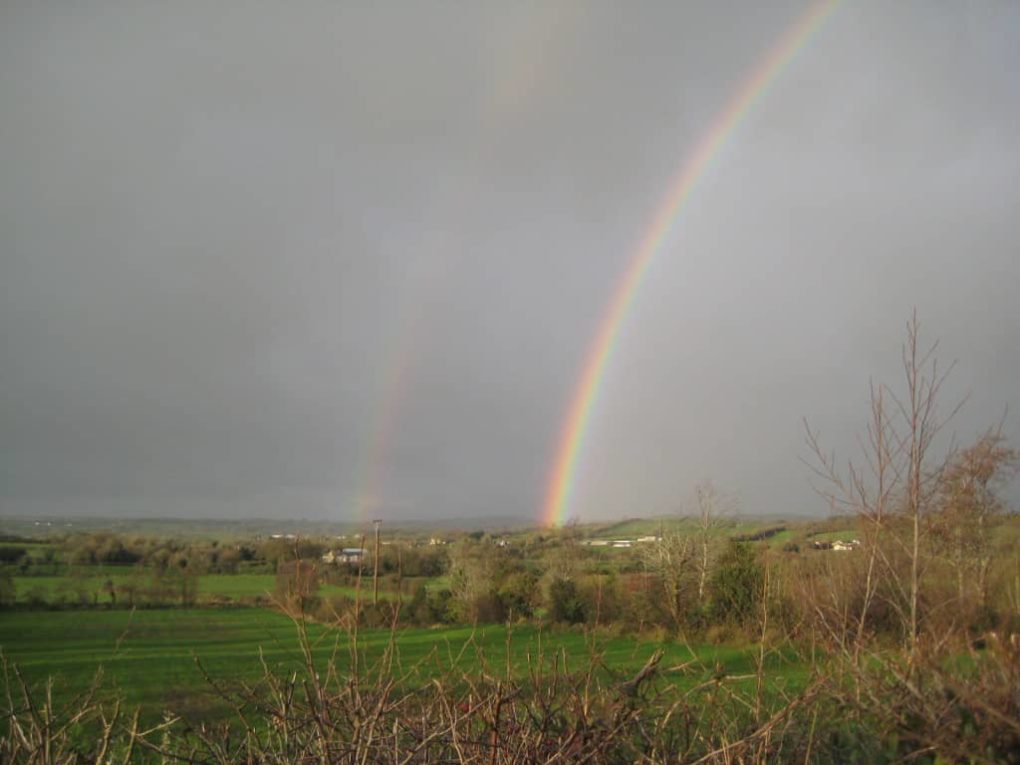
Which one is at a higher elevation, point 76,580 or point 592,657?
point 592,657

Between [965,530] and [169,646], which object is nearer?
[965,530]

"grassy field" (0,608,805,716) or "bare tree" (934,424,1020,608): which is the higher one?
"bare tree" (934,424,1020,608)

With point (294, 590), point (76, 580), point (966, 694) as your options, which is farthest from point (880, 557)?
point (76, 580)

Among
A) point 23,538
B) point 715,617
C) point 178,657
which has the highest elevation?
point 23,538

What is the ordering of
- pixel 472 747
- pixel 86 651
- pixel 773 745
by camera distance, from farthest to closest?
pixel 86 651 < pixel 773 745 < pixel 472 747

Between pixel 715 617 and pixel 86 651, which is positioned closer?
pixel 715 617

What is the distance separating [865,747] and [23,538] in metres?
52.1

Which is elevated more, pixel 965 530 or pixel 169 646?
pixel 965 530

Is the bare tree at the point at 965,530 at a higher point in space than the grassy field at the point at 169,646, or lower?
higher

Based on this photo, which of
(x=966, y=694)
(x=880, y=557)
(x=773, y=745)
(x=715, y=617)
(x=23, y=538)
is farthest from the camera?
(x=23, y=538)

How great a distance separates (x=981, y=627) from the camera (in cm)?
586

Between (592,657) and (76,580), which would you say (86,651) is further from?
→ (592,657)

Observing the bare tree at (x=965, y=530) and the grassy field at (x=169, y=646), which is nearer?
A: the bare tree at (x=965, y=530)

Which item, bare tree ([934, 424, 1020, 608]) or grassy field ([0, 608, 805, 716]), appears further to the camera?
grassy field ([0, 608, 805, 716])
